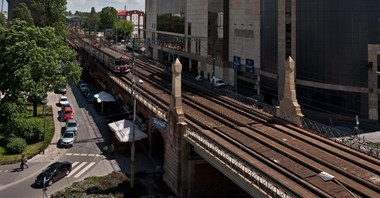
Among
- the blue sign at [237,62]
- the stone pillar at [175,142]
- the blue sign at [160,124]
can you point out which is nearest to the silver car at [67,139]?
the blue sign at [160,124]

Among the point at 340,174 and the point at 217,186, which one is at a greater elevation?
the point at 340,174

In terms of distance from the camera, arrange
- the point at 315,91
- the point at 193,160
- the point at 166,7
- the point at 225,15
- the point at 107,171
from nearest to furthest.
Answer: the point at 193,160
the point at 107,171
the point at 315,91
the point at 225,15
the point at 166,7

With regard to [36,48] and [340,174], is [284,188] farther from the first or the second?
[36,48]

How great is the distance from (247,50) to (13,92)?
42.3 meters

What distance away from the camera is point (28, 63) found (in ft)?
183

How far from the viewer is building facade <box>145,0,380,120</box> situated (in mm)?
57125

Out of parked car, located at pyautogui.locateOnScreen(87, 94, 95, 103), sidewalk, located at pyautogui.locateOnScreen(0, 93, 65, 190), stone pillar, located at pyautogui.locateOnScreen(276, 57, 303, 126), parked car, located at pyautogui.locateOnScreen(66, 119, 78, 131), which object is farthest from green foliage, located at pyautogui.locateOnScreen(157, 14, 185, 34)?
stone pillar, located at pyautogui.locateOnScreen(276, 57, 303, 126)

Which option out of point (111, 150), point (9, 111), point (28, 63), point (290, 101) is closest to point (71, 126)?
point (9, 111)

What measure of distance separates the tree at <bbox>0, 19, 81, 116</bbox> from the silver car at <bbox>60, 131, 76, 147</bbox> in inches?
267

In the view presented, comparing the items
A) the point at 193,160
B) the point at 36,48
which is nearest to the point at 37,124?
the point at 36,48

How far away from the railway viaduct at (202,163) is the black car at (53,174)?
33.6ft

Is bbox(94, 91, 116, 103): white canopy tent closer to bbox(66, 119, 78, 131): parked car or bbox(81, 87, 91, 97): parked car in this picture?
bbox(66, 119, 78, 131): parked car

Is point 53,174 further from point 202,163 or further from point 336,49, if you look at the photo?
point 336,49

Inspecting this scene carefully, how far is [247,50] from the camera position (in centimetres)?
7994
